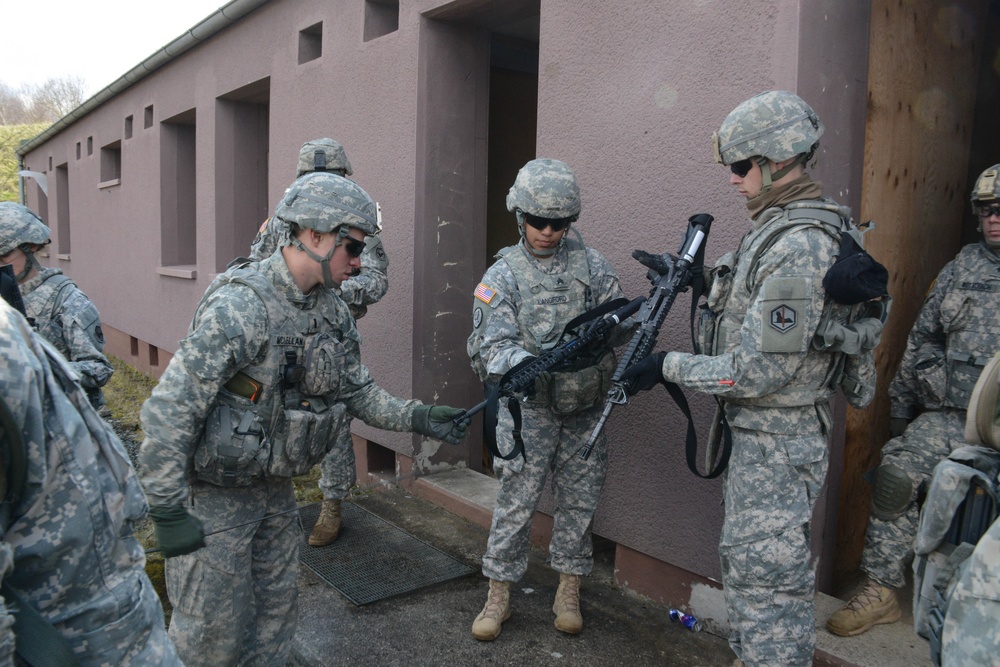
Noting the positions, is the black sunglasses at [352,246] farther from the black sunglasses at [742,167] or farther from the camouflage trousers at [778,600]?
the camouflage trousers at [778,600]

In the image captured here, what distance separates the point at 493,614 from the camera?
10.9 ft

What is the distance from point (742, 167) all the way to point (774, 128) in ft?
0.57

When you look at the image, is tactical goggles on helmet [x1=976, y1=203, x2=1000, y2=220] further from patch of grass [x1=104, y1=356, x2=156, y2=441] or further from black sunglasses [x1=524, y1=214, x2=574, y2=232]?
patch of grass [x1=104, y1=356, x2=156, y2=441]

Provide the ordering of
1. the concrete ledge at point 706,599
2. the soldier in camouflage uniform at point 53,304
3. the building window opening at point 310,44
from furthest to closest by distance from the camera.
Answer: the building window opening at point 310,44
the soldier in camouflage uniform at point 53,304
the concrete ledge at point 706,599

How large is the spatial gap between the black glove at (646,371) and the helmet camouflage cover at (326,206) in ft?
3.35

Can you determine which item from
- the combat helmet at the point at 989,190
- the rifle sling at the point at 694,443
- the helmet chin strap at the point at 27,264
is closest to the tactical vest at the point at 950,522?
the rifle sling at the point at 694,443

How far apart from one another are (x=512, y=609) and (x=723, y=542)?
1313mm

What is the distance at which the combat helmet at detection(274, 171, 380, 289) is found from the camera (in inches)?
96.3

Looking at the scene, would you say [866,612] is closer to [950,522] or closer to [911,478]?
[911,478]

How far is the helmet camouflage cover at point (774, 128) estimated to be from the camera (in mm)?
2518

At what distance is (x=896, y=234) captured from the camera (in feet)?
11.4

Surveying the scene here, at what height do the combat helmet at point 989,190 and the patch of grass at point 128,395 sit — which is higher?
the combat helmet at point 989,190

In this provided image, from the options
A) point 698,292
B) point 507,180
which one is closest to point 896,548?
point 698,292

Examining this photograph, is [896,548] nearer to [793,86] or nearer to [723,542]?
[723,542]
